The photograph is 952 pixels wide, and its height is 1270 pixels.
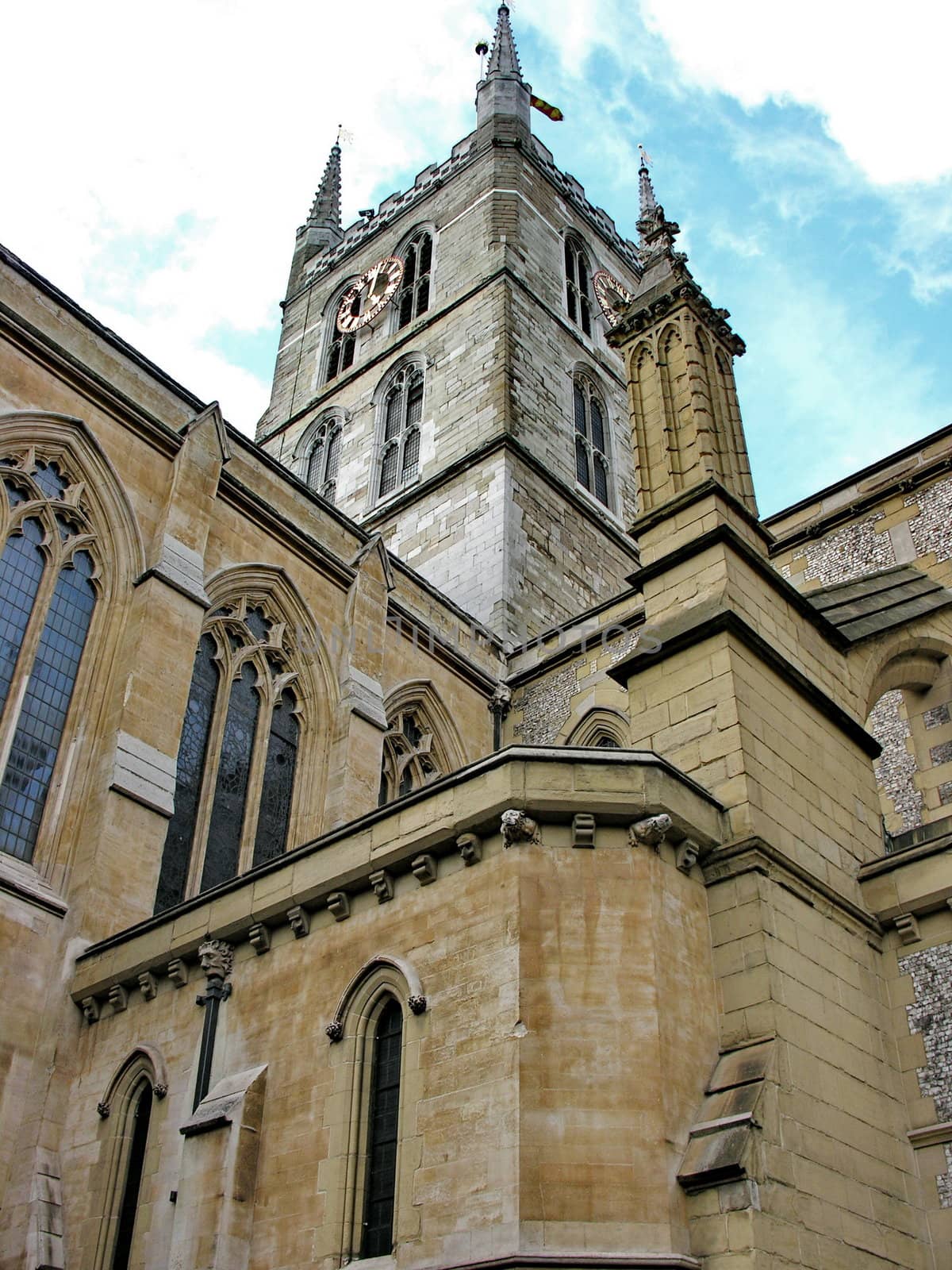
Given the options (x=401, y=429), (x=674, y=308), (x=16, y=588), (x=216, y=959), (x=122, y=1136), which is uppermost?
(x=401, y=429)

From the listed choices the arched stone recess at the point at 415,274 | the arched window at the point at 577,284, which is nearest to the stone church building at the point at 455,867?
the arched window at the point at 577,284

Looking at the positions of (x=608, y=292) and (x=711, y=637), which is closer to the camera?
(x=711, y=637)

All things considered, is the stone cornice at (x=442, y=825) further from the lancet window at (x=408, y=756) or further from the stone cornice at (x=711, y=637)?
the lancet window at (x=408, y=756)

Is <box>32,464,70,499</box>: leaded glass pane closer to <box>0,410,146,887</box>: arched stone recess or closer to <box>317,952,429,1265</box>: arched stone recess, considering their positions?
<box>0,410,146,887</box>: arched stone recess

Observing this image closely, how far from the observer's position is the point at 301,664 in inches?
698

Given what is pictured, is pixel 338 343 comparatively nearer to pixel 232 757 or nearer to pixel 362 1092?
pixel 232 757

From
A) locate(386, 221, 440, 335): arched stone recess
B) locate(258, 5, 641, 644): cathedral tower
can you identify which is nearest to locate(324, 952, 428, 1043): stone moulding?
locate(258, 5, 641, 644): cathedral tower

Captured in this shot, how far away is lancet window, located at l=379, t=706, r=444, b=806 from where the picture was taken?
759 inches

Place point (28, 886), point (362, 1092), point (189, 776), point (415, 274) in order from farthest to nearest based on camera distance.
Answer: point (415, 274) < point (189, 776) < point (28, 886) < point (362, 1092)

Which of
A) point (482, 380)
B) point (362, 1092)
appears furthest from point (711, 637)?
point (482, 380)

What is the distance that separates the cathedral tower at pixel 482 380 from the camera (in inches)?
1045

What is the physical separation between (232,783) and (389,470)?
1556 cm

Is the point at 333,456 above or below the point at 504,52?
below

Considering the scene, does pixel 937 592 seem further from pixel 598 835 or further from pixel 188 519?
pixel 188 519
